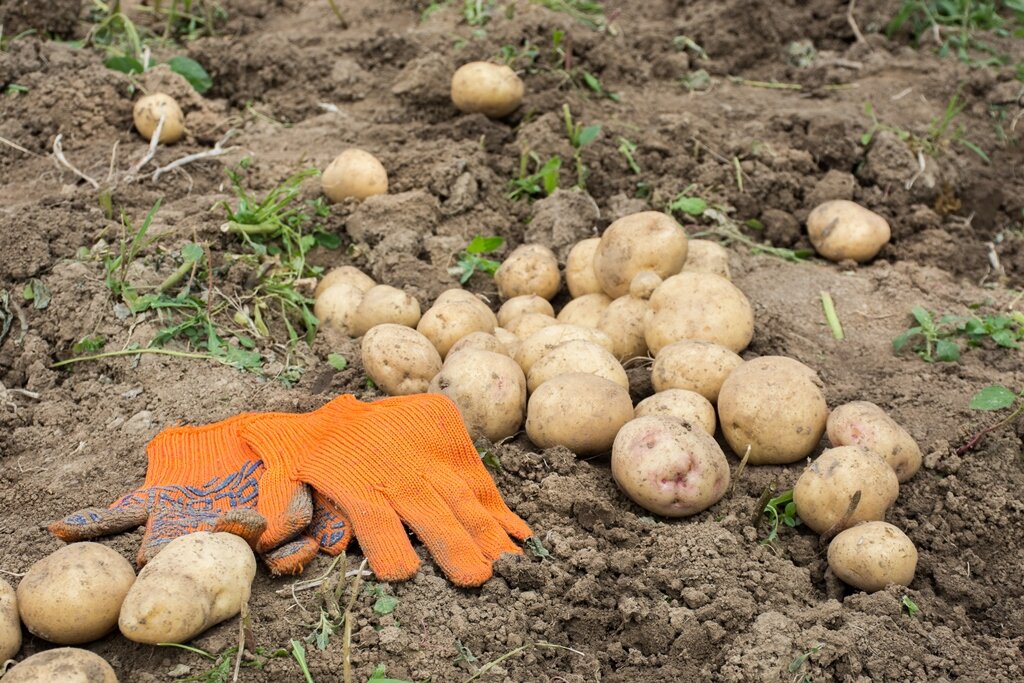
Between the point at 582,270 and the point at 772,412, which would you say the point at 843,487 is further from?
the point at 582,270

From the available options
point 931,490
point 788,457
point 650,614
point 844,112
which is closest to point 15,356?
point 650,614

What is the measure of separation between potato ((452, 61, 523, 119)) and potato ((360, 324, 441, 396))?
5.84 feet

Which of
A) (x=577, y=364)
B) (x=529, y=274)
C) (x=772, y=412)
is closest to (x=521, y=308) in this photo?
(x=529, y=274)

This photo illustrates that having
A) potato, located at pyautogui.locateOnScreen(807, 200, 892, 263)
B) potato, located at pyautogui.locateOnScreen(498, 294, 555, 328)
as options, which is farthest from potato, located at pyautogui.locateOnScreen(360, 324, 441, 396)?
potato, located at pyautogui.locateOnScreen(807, 200, 892, 263)

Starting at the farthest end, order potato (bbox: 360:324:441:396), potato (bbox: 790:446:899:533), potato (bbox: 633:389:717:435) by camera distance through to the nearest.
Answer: potato (bbox: 360:324:441:396) < potato (bbox: 633:389:717:435) < potato (bbox: 790:446:899:533)

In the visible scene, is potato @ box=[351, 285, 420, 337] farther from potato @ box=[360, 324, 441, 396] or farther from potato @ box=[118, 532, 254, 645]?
potato @ box=[118, 532, 254, 645]

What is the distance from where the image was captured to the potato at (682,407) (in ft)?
11.6

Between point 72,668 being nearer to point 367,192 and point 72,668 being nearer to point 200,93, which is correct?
point 367,192

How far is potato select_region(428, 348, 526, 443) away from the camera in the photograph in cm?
358

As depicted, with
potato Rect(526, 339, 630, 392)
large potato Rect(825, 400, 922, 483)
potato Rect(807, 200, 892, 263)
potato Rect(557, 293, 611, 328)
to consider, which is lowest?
potato Rect(807, 200, 892, 263)

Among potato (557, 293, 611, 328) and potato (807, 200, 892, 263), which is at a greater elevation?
potato (557, 293, 611, 328)

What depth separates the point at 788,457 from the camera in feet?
11.7

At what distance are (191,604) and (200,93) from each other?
3871 mm

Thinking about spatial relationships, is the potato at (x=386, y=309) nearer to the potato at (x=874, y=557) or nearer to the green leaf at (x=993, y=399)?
the potato at (x=874, y=557)
